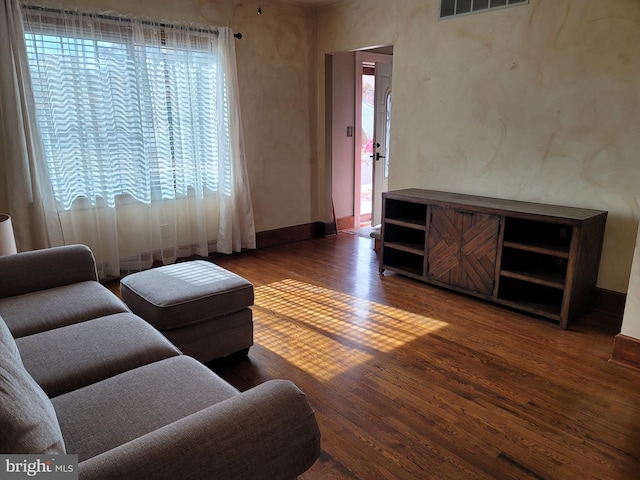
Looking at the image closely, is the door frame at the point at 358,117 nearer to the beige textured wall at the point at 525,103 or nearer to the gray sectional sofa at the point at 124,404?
the beige textured wall at the point at 525,103

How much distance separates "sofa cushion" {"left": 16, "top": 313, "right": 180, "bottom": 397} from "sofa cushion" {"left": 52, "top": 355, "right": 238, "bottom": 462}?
0.09 meters

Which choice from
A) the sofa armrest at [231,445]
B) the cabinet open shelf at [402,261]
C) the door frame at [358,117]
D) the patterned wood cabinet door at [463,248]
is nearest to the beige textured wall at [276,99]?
the door frame at [358,117]

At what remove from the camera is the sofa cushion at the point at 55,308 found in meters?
1.96

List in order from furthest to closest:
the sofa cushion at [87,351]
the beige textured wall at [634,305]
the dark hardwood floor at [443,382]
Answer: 1. the beige textured wall at [634,305]
2. the dark hardwood floor at [443,382]
3. the sofa cushion at [87,351]

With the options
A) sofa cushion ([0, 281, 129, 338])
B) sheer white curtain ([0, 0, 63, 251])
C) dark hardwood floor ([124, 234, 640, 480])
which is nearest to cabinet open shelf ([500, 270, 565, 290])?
dark hardwood floor ([124, 234, 640, 480])

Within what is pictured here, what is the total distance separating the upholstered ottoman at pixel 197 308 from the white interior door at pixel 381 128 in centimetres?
331

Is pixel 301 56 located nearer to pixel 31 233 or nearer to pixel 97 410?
pixel 31 233

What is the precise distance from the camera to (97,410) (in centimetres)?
135

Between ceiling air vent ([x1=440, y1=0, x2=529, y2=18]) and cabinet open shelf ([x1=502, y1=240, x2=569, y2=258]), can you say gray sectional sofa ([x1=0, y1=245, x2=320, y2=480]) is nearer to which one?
cabinet open shelf ([x1=502, y1=240, x2=569, y2=258])

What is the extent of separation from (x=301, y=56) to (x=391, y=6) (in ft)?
3.73

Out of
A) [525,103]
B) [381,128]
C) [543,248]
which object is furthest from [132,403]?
[381,128]

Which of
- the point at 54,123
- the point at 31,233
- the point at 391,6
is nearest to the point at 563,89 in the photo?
the point at 391,6

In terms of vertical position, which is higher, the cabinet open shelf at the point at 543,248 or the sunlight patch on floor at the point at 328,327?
the cabinet open shelf at the point at 543,248

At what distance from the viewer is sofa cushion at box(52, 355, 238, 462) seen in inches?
49.0
